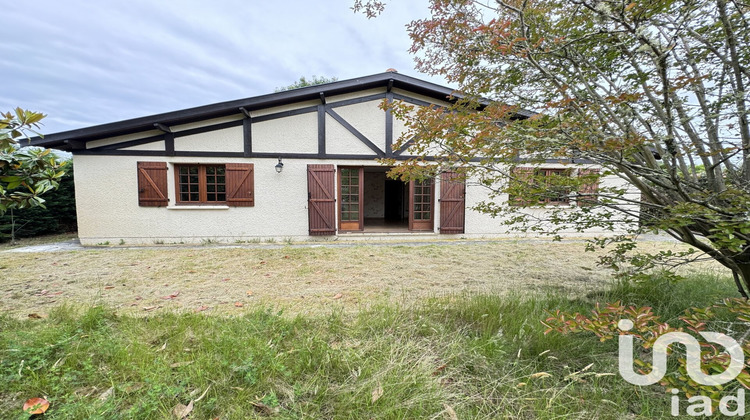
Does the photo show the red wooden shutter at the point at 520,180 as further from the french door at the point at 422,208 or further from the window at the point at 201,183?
the window at the point at 201,183

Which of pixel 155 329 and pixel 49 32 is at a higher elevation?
pixel 49 32

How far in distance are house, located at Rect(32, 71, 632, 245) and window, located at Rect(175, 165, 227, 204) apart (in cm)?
2

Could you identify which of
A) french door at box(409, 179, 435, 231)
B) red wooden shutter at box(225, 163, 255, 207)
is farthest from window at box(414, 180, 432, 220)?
red wooden shutter at box(225, 163, 255, 207)

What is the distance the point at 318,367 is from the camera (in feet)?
4.87

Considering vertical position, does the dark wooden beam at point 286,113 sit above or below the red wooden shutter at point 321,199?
above

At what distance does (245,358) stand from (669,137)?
2.78 meters

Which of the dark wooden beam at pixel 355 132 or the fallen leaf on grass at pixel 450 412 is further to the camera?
the dark wooden beam at pixel 355 132

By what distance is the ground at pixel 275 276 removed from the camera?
2.62 m

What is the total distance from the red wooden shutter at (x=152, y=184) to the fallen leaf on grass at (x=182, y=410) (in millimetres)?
6108

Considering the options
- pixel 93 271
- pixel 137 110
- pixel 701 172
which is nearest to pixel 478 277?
pixel 701 172

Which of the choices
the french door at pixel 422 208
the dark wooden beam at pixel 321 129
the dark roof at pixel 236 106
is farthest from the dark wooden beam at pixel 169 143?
the french door at pixel 422 208

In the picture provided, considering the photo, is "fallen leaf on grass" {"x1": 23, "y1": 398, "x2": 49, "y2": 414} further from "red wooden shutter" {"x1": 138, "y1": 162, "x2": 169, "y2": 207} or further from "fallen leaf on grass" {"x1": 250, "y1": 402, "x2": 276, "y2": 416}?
"red wooden shutter" {"x1": 138, "y1": 162, "x2": 169, "y2": 207}

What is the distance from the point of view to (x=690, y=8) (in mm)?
1616

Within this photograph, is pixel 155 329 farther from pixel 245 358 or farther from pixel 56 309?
pixel 56 309
